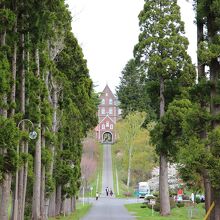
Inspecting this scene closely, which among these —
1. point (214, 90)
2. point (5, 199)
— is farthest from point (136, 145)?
point (5, 199)

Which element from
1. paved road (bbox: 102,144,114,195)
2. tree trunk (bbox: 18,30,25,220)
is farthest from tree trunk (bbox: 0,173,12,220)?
paved road (bbox: 102,144,114,195)

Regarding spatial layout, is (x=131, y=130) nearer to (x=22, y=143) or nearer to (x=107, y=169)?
(x=107, y=169)

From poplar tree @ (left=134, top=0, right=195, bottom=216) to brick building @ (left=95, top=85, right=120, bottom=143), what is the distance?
8469 centimetres

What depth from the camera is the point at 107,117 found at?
12250 centimetres

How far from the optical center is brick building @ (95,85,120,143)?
11969 cm

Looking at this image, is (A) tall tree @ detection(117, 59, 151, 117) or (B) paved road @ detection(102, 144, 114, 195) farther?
(A) tall tree @ detection(117, 59, 151, 117)

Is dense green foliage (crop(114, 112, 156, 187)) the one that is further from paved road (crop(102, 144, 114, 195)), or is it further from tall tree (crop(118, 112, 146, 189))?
paved road (crop(102, 144, 114, 195))

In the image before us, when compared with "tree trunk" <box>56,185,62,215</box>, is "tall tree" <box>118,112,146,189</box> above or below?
above

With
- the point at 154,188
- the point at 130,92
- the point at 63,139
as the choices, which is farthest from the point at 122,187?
the point at 63,139

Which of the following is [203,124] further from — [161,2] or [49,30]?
[161,2]

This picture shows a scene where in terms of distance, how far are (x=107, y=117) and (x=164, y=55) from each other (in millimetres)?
92398

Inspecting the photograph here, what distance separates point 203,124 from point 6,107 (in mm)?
6057

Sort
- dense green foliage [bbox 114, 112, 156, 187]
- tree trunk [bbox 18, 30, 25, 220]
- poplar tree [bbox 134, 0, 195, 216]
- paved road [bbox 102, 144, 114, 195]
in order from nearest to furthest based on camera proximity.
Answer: tree trunk [bbox 18, 30, 25, 220], poplar tree [bbox 134, 0, 195, 216], dense green foliage [bbox 114, 112, 156, 187], paved road [bbox 102, 144, 114, 195]

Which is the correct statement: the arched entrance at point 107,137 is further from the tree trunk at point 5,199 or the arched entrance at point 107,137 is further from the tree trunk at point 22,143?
the tree trunk at point 5,199
